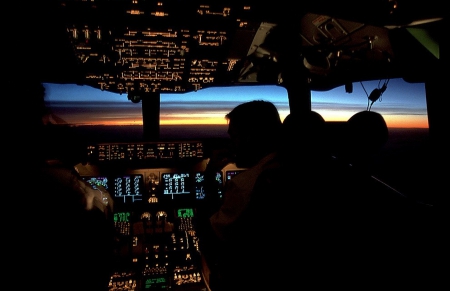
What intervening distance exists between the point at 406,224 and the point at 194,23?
151cm

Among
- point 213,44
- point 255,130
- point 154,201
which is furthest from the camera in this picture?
point 154,201

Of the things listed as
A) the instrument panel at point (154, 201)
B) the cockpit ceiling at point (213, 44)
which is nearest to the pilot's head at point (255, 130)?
the cockpit ceiling at point (213, 44)

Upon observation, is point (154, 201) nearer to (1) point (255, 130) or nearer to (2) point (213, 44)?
(2) point (213, 44)

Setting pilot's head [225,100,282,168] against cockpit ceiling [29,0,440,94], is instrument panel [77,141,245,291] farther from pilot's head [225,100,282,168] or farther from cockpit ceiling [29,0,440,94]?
pilot's head [225,100,282,168]

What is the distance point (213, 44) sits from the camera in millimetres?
2156

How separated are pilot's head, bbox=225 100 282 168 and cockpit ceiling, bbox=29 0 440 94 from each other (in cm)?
74

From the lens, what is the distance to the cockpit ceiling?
1711 millimetres

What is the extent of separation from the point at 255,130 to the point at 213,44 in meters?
1.22

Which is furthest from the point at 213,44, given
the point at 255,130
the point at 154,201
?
the point at 154,201

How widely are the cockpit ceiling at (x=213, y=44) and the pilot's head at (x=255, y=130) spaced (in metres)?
0.74

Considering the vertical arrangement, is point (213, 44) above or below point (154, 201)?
above

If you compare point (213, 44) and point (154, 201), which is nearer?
point (213, 44)

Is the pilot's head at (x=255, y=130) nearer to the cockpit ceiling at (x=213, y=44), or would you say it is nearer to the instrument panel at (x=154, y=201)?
the cockpit ceiling at (x=213, y=44)

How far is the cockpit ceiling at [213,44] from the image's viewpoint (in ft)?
5.61
